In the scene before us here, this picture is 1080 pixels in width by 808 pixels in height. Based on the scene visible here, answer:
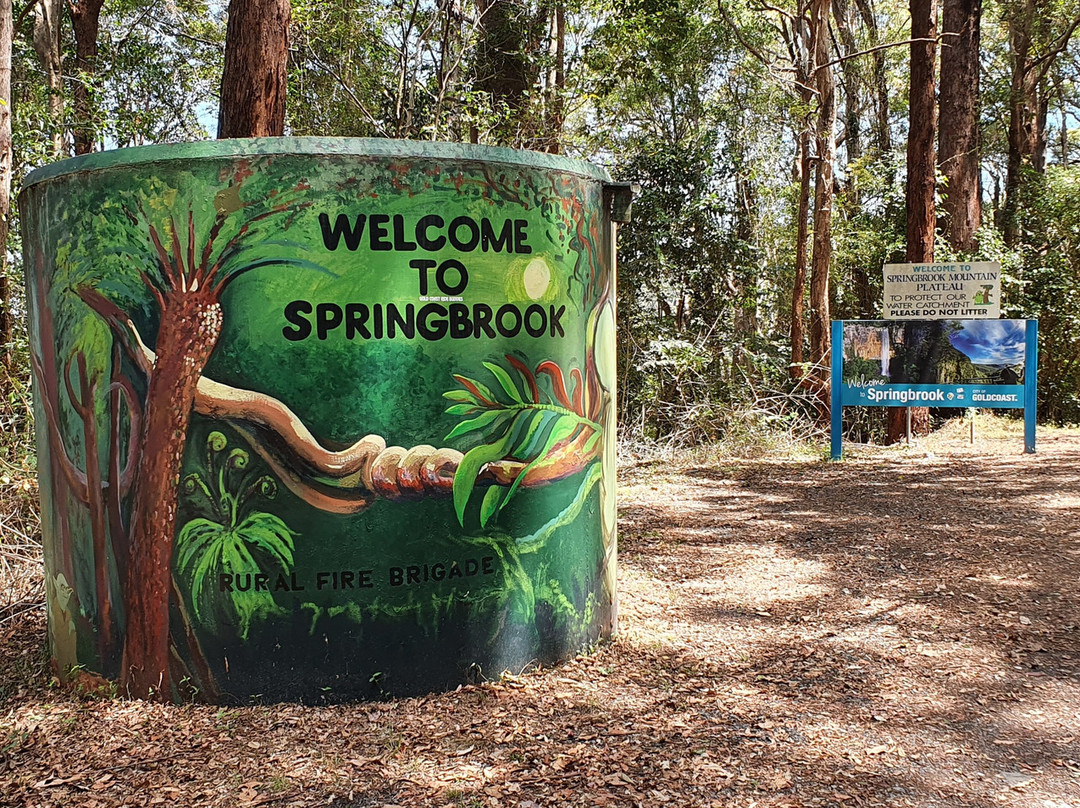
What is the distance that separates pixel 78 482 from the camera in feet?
11.5

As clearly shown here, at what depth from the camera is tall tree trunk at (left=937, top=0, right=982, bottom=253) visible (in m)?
14.6

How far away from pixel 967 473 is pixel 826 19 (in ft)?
25.7

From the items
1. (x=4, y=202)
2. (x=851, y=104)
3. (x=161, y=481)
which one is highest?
(x=851, y=104)

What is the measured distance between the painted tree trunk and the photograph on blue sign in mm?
8632

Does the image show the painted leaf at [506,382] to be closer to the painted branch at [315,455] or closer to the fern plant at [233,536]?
the painted branch at [315,455]

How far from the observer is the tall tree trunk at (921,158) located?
12266mm

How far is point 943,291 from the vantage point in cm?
1077

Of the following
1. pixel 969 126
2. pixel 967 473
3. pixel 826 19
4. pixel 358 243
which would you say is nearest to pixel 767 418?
pixel 967 473

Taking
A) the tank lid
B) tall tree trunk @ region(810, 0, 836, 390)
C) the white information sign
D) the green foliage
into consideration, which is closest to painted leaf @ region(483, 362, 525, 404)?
the tank lid

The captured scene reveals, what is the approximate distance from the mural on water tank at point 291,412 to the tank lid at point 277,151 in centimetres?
1

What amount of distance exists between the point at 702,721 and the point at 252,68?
499 cm

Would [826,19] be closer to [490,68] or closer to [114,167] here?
[490,68]

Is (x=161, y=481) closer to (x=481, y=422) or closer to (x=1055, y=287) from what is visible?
(x=481, y=422)

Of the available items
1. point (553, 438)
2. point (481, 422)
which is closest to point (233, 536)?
point (481, 422)
